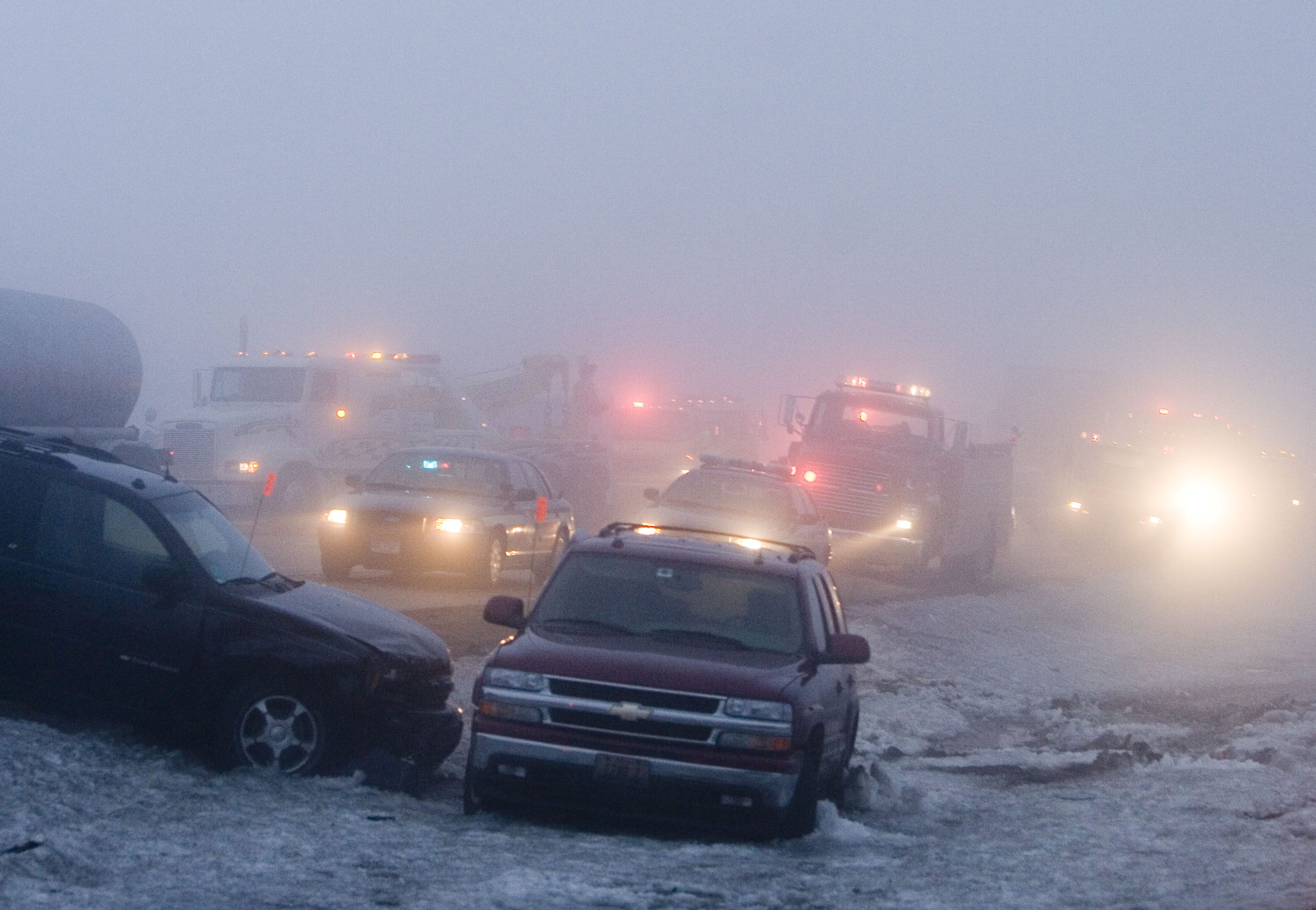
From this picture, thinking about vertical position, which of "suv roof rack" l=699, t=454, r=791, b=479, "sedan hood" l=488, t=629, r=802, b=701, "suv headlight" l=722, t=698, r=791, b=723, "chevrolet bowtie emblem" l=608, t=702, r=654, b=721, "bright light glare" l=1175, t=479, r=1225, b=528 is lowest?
"chevrolet bowtie emblem" l=608, t=702, r=654, b=721

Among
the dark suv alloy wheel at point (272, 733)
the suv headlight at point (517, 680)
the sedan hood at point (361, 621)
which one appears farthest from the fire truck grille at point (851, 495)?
the suv headlight at point (517, 680)

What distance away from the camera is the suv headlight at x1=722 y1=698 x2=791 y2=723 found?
7434mm

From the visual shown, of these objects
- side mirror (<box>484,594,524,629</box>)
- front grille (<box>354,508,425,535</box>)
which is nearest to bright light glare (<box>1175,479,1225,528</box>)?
front grille (<box>354,508,425,535</box>)

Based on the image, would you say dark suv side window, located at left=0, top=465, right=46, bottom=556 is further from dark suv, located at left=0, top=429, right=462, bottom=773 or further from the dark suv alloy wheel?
the dark suv alloy wheel

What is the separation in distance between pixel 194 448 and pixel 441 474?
9152 millimetres

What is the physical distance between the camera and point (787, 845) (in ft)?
24.5

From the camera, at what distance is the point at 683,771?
731 centimetres

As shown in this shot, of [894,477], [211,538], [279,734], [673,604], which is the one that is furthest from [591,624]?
[894,477]

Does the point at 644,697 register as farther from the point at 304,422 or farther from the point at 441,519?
the point at 304,422

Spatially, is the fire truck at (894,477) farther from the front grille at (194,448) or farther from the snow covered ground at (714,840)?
the snow covered ground at (714,840)

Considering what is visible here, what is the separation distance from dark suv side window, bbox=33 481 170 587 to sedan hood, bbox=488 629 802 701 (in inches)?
82.7

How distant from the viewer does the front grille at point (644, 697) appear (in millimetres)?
7445

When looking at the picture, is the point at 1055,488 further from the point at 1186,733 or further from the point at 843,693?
the point at 843,693

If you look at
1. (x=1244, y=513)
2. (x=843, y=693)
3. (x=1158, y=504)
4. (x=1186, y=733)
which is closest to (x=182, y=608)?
(x=843, y=693)
